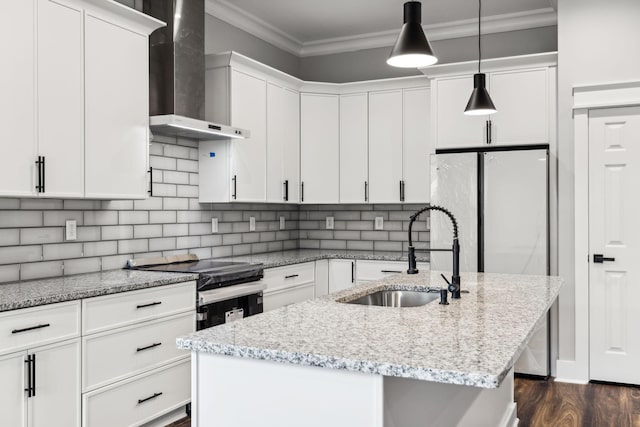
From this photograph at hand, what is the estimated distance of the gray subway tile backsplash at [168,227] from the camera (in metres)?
3.20

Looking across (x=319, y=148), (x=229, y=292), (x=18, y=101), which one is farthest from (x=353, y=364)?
(x=319, y=148)

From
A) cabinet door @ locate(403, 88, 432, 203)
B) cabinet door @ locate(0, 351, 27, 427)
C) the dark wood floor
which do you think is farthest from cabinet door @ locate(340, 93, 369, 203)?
cabinet door @ locate(0, 351, 27, 427)

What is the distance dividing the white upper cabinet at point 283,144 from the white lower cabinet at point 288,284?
64cm

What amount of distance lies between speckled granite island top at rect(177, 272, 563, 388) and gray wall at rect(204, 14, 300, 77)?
9.64 feet

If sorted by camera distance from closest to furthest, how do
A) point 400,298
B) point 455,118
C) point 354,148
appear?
point 400,298 → point 455,118 → point 354,148

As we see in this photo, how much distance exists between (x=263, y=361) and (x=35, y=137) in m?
1.83

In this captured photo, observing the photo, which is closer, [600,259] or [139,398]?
[139,398]

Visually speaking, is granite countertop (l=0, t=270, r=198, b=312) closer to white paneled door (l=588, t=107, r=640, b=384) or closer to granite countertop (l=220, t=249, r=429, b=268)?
granite countertop (l=220, t=249, r=429, b=268)

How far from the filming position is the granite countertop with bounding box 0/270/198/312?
256 cm

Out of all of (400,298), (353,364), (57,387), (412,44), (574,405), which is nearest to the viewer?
(353,364)

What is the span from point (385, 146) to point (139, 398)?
307 cm

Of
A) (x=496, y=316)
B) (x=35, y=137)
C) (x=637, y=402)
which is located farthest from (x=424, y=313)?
(x=637, y=402)

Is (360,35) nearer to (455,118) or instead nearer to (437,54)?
(437,54)

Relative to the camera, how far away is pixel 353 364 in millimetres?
1525
